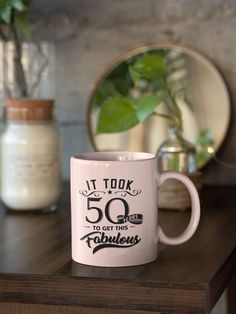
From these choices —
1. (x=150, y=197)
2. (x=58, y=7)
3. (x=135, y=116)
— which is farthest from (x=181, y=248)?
(x=58, y=7)

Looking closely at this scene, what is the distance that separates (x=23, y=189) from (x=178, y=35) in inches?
17.6

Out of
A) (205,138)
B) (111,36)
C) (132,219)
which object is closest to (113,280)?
(132,219)

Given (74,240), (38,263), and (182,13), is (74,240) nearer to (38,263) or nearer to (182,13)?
(38,263)

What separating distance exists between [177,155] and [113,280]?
48 cm

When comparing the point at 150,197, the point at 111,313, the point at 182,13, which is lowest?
the point at 111,313

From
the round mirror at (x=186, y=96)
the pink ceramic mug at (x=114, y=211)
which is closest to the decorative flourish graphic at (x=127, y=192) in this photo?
the pink ceramic mug at (x=114, y=211)

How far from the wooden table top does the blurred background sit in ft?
1.62

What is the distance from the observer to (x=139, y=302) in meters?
0.79

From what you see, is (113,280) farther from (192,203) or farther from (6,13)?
(6,13)

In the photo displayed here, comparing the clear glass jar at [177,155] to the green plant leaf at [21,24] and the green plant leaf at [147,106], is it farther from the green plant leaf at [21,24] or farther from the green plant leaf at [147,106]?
the green plant leaf at [21,24]

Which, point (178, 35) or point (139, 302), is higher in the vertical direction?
point (178, 35)

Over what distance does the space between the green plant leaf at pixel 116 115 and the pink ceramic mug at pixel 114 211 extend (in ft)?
1.03

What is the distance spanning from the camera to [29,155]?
3.93 ft

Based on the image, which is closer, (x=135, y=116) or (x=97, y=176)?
(x=97, y=176)
